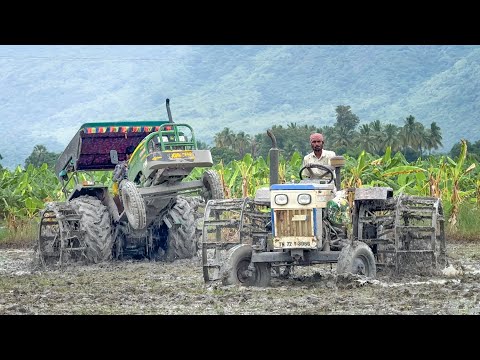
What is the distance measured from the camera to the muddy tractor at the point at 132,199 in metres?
19.0

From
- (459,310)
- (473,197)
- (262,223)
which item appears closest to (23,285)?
(262,223)

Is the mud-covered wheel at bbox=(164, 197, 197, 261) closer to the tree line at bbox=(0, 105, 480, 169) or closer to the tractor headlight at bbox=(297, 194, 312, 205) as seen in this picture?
the tractor headlight at bbox=(297, 194, 312, 205)

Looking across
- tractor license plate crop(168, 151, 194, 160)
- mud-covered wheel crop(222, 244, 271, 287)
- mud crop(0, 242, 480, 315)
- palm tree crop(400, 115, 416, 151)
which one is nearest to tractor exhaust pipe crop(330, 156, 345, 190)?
mud crop(0, 242, 480, 315)

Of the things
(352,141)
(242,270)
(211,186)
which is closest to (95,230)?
(211,186)

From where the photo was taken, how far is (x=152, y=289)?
50.7 feet

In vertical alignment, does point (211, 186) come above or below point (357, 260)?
above

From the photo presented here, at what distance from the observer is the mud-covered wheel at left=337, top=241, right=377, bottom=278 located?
14.3 m

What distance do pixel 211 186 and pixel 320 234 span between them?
5.50 meters

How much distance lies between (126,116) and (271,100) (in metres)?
22.4

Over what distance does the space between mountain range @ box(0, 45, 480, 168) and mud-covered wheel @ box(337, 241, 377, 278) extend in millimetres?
138140

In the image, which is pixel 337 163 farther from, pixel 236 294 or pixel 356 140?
pixel 356 140

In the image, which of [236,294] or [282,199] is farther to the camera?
[282,199]

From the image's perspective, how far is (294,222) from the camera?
1456 cm

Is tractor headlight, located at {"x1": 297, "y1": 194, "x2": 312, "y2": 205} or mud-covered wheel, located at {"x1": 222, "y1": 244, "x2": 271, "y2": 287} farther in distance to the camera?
mud-covered wheel, located at {"x1": 222, "y1": 244, "x2": 271, "y2": 287}
